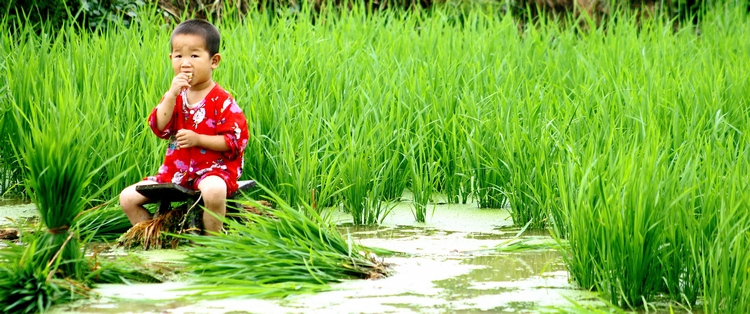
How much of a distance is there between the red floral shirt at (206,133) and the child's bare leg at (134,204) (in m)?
0.13

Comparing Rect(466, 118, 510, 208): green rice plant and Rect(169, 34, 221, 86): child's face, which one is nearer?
Rect(169, 34, 221, 86): child's face

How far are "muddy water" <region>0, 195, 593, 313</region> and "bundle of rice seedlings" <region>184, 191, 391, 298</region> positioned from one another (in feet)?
0.19

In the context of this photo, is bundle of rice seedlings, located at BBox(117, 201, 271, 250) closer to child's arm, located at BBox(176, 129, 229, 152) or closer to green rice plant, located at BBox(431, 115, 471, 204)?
child's arm, located at BBox(176, 129, 229, 152)

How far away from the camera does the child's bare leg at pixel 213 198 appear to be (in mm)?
3502

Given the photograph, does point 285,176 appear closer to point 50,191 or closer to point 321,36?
point 50,191

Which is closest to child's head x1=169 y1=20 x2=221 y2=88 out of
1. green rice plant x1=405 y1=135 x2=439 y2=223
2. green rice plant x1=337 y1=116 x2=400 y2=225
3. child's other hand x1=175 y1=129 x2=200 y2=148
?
child's other hand x1=175 y1=129 x2=200 y2=148

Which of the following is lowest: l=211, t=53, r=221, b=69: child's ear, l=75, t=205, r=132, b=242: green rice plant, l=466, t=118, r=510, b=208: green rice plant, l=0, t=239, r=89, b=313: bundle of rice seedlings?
l=0, t=239, r=89, b=313: bundle of rice seedlings

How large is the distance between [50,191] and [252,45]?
3.00m

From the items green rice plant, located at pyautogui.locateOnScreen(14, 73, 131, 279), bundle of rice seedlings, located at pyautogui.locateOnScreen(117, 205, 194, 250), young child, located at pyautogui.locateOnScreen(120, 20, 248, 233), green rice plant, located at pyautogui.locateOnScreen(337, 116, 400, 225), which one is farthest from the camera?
green rice plant, located at pyautogui.locateOnScreen(337, 116, 400, 225)

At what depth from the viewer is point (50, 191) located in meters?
2.79

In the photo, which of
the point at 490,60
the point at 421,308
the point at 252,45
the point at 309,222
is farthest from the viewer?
the point at 490,60

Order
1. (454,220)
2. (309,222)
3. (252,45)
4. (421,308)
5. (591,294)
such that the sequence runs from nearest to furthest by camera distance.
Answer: (421,308)
(591,294)
(309,222)
(454,220)
(252,45)

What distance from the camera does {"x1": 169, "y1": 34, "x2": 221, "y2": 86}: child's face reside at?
3.64 metres

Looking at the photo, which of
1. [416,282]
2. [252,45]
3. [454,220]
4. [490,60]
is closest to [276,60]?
[252,45]
